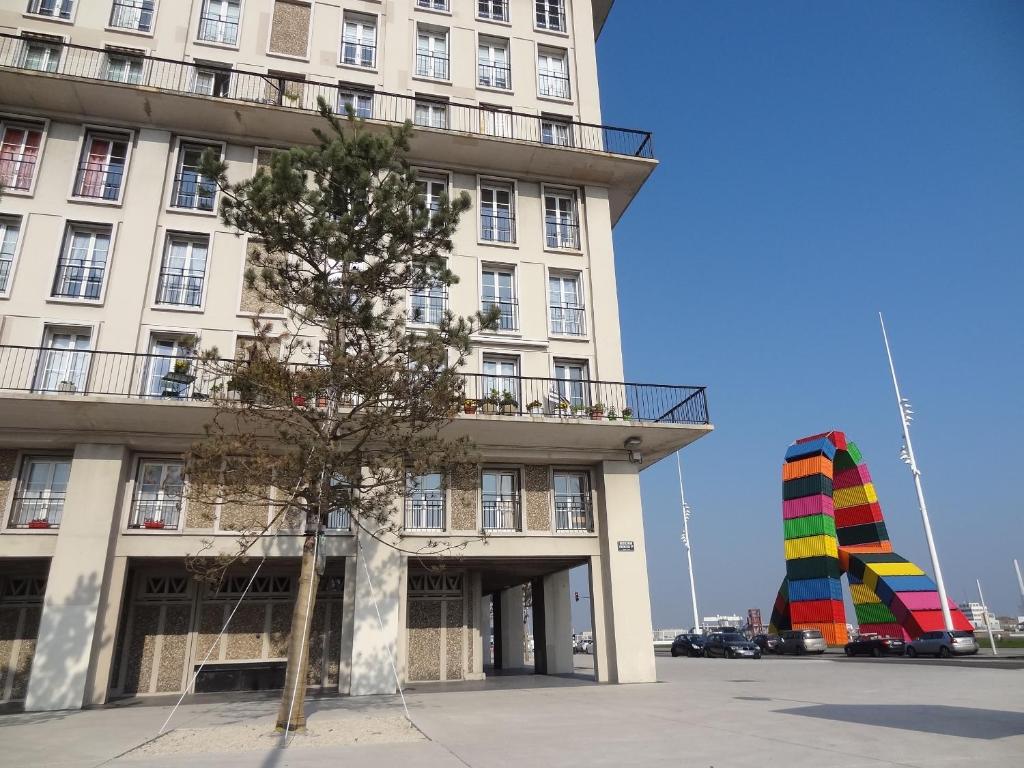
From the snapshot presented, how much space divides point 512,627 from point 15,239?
2092cm

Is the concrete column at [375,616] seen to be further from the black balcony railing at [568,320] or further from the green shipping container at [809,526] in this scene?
the green shipping container at [809,526]

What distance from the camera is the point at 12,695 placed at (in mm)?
15742

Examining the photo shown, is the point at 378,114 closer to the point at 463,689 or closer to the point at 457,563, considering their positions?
the point at 457,563

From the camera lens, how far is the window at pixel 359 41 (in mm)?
21062

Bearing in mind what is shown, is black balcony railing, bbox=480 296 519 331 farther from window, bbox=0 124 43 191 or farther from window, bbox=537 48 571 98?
window, bbox=0 124 43 191

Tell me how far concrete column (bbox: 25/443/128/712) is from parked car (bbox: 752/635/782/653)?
2783 centimetres

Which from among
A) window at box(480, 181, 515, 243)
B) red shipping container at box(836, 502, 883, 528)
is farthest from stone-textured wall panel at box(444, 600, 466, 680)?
red shipping container at box(836, 502, 883, 528)

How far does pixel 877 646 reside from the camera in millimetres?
27156

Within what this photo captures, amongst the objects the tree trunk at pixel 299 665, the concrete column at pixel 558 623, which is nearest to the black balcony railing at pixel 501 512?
the concrete column at pixel 558 623

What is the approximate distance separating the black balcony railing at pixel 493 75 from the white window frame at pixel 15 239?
13.8 meters

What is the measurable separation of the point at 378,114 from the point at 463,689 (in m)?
16.5

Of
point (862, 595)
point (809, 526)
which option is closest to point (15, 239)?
point (809, 526)

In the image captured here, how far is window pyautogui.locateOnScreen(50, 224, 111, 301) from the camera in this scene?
54.9 ft

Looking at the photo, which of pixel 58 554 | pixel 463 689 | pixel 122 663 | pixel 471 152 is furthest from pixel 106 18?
pixel 463 689
